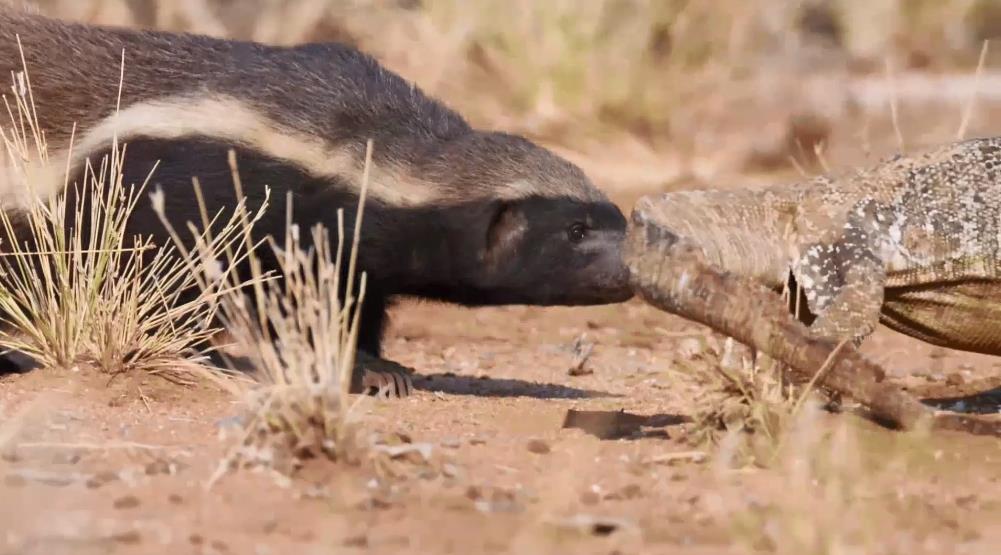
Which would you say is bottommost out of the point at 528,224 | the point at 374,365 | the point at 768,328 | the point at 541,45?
the point at 374,365

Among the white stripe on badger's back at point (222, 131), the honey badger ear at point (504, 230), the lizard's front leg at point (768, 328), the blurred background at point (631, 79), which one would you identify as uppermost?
the blurred background at point (631, 79)

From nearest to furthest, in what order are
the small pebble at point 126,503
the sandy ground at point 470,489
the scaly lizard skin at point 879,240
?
the sandy ground at point 470,489, the small pebble at point 126,503, the scaly lizard skin at point 879,240

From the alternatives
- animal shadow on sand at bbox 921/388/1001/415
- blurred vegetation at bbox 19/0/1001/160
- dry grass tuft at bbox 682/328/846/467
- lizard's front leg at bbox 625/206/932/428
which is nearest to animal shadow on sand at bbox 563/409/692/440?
dry grass tuft at bbox 682/328/846/467

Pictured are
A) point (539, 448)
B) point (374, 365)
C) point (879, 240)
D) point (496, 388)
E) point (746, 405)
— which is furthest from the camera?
point (496, 388)

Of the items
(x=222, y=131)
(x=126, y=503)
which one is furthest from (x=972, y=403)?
(x=126, y=503)

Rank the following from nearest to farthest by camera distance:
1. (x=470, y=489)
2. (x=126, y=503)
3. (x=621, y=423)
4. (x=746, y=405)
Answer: (x=126, y=503) → (x=470, y=489) → (x=746, y=405) → (x=621, y=423)

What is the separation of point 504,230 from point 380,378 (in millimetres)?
879

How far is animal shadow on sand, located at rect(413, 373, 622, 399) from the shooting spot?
7629 mm

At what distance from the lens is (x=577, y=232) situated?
730 cm

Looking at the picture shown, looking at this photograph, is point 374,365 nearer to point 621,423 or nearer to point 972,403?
point 621,423

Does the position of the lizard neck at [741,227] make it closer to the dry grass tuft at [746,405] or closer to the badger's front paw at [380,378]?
the dry grass tuft at [746,405]

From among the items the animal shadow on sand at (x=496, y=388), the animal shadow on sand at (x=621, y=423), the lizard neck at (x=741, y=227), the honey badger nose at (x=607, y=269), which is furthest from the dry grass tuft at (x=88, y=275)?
the lizard neck at (x=741, y=227)

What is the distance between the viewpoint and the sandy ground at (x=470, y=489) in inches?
162

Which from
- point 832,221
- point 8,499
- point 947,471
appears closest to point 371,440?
point 8,499
